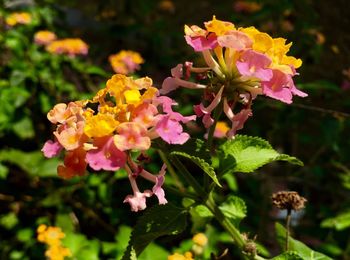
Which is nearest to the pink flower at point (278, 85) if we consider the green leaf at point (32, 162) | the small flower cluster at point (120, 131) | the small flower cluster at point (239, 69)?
the small flower cluster at point (239, 69)

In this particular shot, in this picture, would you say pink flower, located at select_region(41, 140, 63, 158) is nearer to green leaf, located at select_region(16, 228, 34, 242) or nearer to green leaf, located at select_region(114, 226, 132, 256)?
green leaf, located at select_region(114, 226, 132, 256)

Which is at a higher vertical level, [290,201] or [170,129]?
[170,129]

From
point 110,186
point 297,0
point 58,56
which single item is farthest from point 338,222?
point 58,56

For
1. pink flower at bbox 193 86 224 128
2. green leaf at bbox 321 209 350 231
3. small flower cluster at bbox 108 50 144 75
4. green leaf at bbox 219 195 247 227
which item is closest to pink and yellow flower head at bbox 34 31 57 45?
small flower cluster at bbox 108 50 144 75

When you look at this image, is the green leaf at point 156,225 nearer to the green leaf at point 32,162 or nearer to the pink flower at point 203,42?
the pink flower at point 203,42

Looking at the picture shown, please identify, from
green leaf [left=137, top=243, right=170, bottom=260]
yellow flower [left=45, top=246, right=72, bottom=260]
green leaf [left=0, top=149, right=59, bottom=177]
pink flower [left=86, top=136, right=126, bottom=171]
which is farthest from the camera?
green leaf [left=0, top=149, right=59, bottom=177]

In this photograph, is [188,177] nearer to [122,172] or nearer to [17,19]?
[122,172]

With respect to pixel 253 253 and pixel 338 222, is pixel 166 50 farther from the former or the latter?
pixel 253 253

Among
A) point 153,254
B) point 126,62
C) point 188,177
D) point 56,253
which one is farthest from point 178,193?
point 126,62
